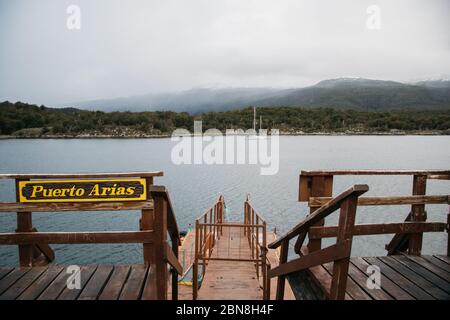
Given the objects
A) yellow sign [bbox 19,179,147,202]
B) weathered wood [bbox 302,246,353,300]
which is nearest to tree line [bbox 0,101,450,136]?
yellow sign [bbox 19,179,147,202]

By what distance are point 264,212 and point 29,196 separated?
25.3m

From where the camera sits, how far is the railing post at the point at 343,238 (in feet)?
7.37

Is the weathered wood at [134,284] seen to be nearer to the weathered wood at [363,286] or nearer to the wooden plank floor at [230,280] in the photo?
the weathered wood at [363,286]

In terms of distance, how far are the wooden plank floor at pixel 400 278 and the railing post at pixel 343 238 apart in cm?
76

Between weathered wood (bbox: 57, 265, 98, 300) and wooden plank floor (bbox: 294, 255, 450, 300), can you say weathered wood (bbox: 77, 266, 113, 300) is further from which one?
wooden plank floor (bbox: 294, 255, 450, 300)

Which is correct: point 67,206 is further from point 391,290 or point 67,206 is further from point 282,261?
point 391,290

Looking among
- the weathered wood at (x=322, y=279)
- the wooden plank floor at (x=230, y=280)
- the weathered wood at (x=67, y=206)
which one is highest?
the weathered wood at (x=67, y=206)

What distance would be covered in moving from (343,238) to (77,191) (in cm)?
321

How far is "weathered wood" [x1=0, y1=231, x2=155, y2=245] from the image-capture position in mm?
3566

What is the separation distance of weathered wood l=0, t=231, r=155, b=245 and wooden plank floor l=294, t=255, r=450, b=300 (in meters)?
2.07

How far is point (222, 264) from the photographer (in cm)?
879

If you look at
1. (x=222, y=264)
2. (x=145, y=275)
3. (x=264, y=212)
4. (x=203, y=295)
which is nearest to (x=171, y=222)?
(x=145, y=275)

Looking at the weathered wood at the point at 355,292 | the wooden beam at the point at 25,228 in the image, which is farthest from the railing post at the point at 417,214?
the wooden beam at the point at 25,228
